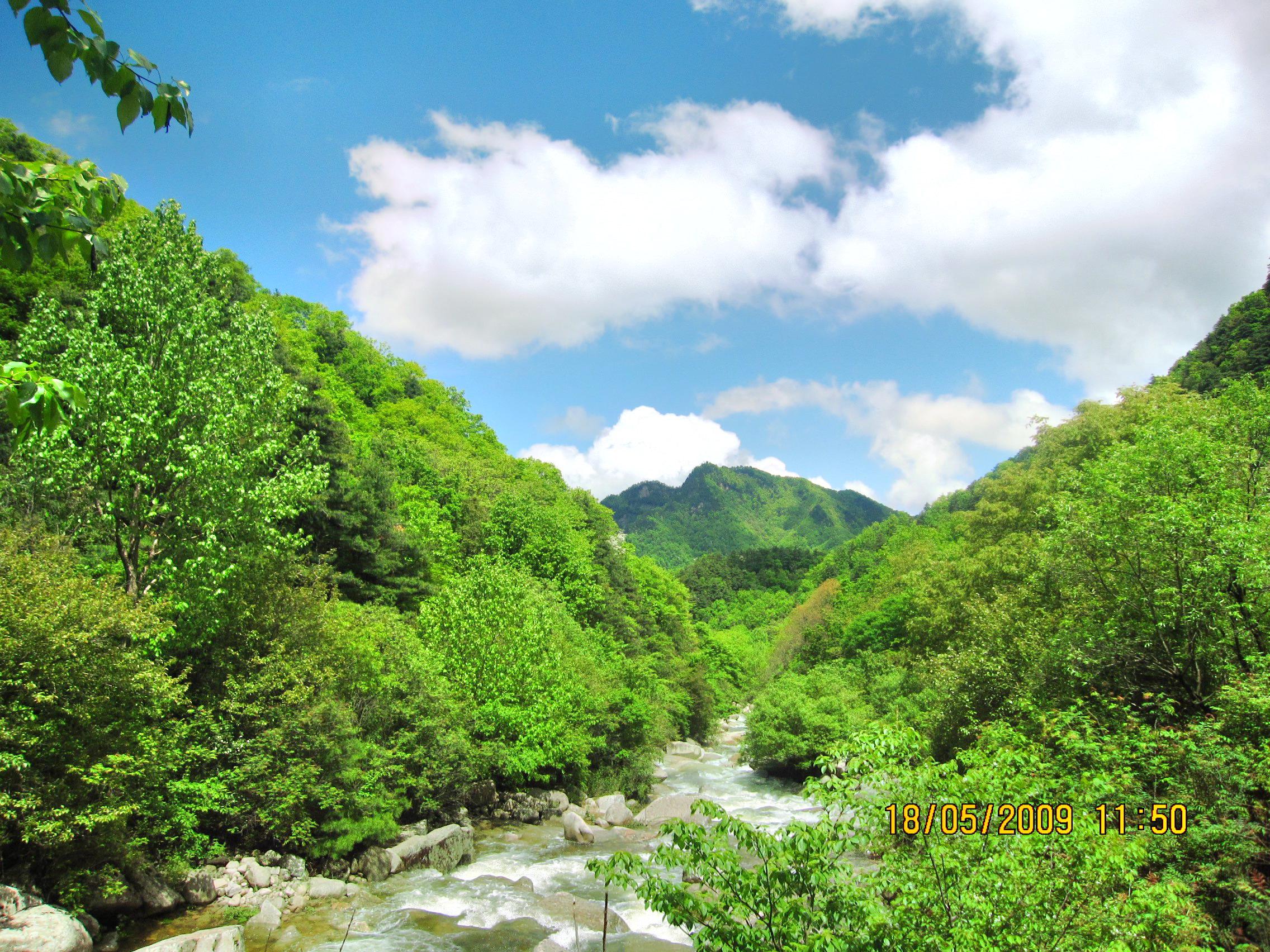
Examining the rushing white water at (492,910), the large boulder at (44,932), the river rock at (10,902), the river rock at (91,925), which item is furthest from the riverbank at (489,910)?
the river rock at (10,902)

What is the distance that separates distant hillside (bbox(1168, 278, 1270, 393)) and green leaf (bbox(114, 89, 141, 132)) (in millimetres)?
65656

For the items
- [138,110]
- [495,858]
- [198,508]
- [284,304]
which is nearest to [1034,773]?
[138,110]

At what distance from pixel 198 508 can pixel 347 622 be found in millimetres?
6063

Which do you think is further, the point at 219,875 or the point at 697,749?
the point at 697,749

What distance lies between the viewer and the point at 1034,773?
10.1 m

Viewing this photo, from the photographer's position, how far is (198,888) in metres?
15.8

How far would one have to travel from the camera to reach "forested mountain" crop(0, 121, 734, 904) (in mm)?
12797

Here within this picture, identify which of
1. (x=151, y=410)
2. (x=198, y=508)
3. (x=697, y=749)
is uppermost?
(x=151, y=410)

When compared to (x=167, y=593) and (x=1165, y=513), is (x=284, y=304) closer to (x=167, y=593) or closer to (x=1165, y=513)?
(x=167, y=593)

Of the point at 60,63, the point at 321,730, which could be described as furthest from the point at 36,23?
the point at 321,730

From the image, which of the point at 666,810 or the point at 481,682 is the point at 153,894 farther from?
the point at 666,810

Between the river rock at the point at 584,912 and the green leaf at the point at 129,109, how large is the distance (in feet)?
59.7

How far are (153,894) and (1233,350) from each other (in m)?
82.0

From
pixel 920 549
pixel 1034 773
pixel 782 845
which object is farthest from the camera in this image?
pixel 920 549
